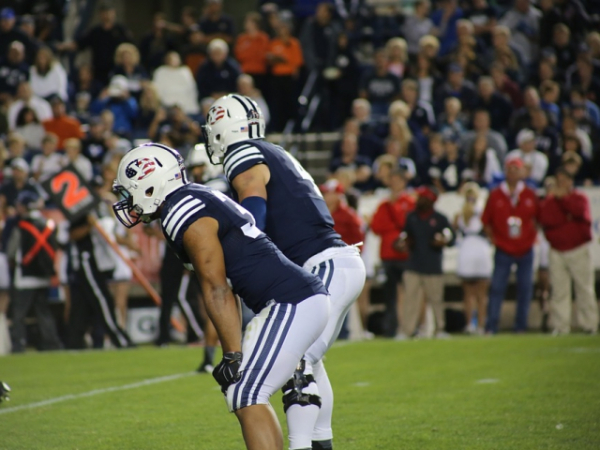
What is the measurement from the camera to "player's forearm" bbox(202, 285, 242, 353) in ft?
14.1

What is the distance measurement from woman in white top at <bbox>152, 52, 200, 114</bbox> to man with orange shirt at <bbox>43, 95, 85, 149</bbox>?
189 cm

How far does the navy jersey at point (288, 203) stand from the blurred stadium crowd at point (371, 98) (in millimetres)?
7329

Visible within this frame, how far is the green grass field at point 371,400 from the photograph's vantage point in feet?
20.0

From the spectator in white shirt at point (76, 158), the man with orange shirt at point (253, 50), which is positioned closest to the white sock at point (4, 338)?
the spectator in white shirt at point (76, 158)

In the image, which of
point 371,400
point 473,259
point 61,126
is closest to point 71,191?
point 61,126

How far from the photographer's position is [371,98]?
54.9 feet

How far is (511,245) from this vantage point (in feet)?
43.0

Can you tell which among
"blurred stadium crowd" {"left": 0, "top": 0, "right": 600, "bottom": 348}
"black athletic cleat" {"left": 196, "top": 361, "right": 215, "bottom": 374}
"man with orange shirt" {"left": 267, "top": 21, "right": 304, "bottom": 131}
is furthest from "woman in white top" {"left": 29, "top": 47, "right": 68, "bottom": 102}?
"black athletic cleat" {"left": 196, "top": 361, "right": 215, "bottom": 374}

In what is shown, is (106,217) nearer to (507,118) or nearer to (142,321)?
(142,321)

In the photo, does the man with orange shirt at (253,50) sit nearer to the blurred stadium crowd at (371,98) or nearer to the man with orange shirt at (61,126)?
the blurred stadium crowd at (371,98)

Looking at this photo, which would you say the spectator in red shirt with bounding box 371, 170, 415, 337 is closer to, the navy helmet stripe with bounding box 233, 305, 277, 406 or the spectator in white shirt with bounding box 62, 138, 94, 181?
the spectator in white shirt with bounding box 62, 138, 94, 181

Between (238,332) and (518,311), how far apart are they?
9.54 metres

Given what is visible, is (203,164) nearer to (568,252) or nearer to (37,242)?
(37,242)

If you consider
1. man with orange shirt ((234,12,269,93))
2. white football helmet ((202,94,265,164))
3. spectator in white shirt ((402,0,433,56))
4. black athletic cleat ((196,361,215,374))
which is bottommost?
black athletic cleat ((196,361,215,374))
